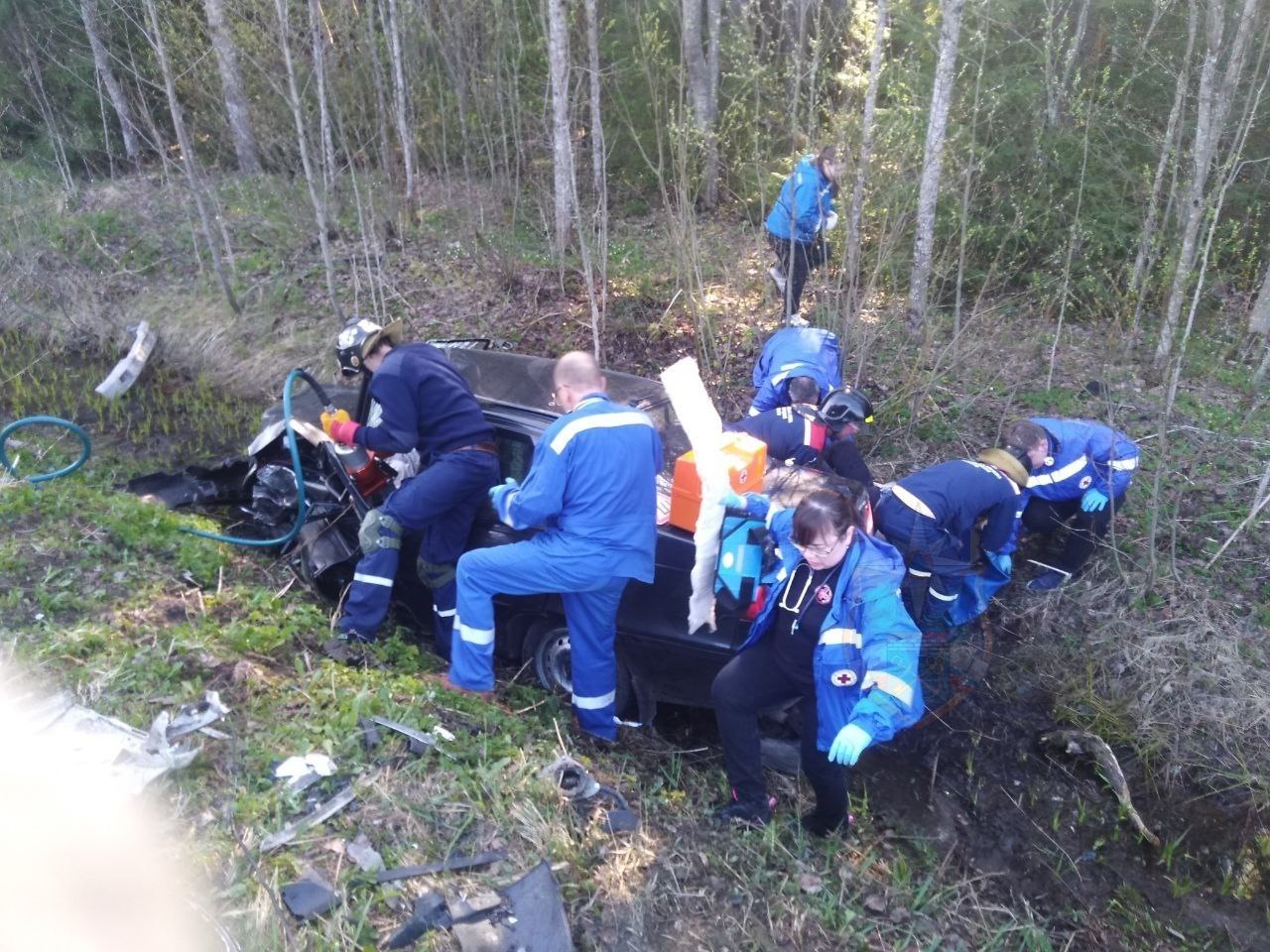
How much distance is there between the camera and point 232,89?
1216 cm

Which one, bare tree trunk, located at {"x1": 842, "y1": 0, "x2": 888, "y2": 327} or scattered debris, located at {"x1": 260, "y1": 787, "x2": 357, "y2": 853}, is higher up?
bare tree trunk, located at {"x1": 842, "y1": 0, "x2": 888, "y2": 327}

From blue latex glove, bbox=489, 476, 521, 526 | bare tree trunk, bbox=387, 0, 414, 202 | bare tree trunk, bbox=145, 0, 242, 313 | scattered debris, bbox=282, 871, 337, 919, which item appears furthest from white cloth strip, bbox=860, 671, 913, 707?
bare tree trunk, bbox=387, 0, 414, 202

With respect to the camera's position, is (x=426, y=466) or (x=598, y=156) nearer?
(x=426, y=466)

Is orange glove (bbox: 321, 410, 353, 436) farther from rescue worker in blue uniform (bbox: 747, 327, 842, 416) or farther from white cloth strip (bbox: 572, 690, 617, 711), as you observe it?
rescue worker in blue uniform (bbox: 747, 327, 842, 416)

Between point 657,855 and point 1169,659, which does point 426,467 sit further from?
point 1169,659

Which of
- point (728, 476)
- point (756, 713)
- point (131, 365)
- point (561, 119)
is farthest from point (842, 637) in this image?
point (131, 365)

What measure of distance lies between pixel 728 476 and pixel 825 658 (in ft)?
3.34

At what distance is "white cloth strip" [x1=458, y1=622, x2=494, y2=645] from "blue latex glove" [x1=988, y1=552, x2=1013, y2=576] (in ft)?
9.04

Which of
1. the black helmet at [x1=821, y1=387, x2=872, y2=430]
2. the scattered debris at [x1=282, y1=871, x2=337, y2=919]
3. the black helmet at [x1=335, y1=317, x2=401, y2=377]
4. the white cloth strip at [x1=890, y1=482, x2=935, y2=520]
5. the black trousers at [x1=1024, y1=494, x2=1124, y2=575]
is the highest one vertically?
the black helmet at [x1=335, y1=317, x2=401, y2=377]

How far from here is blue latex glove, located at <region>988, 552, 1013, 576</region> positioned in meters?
4.89

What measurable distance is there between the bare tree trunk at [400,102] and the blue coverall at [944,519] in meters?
7.84

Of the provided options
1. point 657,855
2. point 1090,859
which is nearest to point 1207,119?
point 1090,859

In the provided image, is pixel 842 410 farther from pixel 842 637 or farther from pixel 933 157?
pixel 933 157

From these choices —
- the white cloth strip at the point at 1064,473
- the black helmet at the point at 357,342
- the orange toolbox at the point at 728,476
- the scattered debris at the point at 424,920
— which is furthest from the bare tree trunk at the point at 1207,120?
the scattered debris at the point at 424,920
